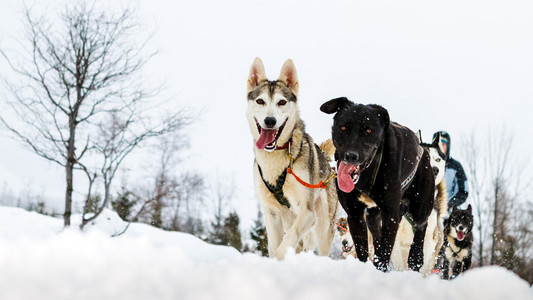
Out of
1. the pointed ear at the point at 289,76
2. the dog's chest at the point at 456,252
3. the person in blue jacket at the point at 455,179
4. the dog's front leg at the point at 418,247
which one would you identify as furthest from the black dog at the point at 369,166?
the dog's chest at the point at 456,252

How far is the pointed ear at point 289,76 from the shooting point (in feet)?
15.9

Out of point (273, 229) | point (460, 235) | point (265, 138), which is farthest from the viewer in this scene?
point (460, 235)

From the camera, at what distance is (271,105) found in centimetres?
448

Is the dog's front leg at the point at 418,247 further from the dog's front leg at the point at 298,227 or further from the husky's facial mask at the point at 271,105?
the husky's facial mask at the point at 271,105

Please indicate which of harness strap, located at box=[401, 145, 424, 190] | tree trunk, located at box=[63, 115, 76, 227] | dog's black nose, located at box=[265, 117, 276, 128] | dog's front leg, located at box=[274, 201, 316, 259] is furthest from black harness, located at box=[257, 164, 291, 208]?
tree trunk, located at box=[63, 115, 76, 227]

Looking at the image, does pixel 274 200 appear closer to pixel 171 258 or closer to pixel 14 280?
pixel 171 258

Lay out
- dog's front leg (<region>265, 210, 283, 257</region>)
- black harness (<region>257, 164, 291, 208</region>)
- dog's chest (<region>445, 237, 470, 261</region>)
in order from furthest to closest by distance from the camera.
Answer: dog's chest (<region>445, 237, 470, 261</region>) → dog's front leg (<region>265, 210, 283, 257</region>) → black harness (<region>257, 164, 291, 208</region>)

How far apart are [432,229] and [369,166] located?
3.52 m

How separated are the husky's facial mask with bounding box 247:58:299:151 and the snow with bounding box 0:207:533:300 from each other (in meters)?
2.67

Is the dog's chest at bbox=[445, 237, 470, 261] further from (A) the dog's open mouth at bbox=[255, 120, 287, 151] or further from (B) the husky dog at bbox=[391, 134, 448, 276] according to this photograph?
(A) the dog's open mouth at bbox=[255, 120, 287, 151]

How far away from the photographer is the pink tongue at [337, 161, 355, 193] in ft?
10.5

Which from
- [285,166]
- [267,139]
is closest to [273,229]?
[285,166]

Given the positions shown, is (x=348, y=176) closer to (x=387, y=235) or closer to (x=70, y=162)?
(x=387, y=235)

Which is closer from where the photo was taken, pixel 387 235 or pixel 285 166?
pixel 387 235
